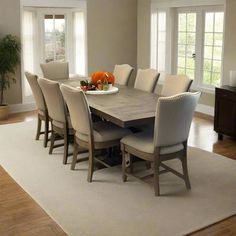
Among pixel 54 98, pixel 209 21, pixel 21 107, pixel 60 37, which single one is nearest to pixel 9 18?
pixel 60 37

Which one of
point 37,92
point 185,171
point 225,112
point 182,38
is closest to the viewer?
point 185,171

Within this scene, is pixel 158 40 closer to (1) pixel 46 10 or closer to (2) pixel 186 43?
(2) pixel 186 43

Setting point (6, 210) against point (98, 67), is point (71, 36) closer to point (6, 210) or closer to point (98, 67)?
point (98, 67)

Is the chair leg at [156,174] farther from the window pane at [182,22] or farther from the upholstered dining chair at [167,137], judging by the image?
the window pane at [182,22]

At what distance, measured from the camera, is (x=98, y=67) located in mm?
8281

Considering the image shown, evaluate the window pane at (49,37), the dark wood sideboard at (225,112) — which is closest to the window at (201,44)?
the dark wood sideboard at (225,112)

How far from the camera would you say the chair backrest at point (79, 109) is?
3.96 m

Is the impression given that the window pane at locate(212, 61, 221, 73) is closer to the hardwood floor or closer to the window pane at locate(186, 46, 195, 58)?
the window pane at locate(186, 46, 195, 58)

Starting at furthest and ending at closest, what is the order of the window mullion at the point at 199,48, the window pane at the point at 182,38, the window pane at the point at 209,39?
the window pane at the point at 182,38
the window mullion at the point at 199,48
the window pane at the point at 209,39

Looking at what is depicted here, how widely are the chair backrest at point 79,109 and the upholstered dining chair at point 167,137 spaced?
16.3 inches

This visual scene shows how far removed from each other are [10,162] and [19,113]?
271cm

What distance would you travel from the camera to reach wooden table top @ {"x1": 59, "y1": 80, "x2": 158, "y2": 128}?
3834mm

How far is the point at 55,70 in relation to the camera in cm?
642

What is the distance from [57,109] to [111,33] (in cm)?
406
